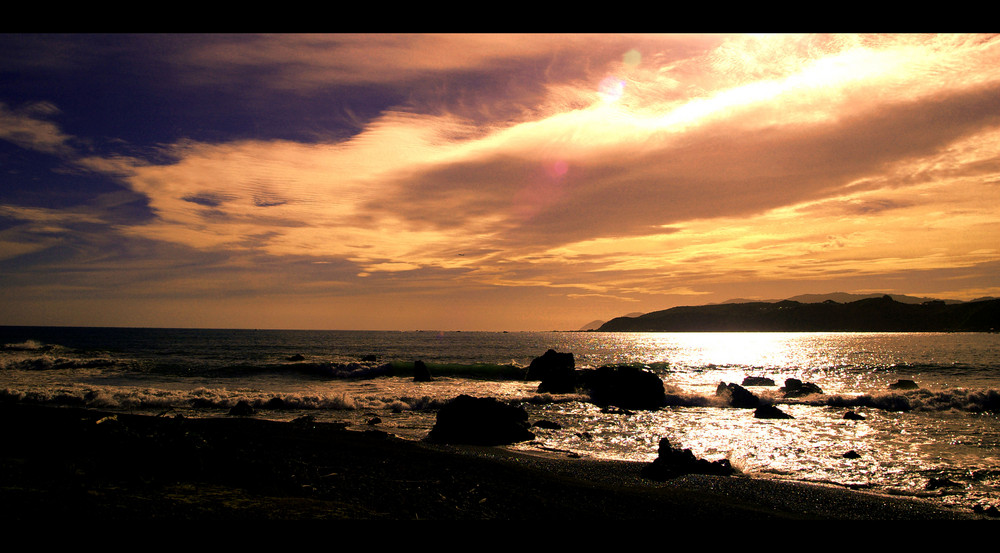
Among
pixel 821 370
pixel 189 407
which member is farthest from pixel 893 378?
pixel 189 407

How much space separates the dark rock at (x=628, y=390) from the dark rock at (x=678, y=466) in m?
12.6

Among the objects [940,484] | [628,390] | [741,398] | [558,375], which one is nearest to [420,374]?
[558,375]

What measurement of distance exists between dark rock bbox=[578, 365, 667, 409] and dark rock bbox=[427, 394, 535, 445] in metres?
9.73

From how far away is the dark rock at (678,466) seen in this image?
992 cm

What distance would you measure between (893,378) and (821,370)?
40.0 ft

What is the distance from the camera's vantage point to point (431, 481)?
7285 mm

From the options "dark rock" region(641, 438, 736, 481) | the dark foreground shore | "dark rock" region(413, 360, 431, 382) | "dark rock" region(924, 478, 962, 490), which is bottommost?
"dark rock" region(413, 360, 431, 382)

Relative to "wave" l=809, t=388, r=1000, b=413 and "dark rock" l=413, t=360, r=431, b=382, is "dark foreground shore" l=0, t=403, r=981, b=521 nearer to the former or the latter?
"wave" l=809, t=388, r=1000, b=413

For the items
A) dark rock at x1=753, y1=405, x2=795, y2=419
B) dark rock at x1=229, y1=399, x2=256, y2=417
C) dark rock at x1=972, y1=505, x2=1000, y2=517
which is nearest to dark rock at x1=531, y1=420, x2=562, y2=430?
dark rock at x1=753, y1=405, x2=795, y2=419

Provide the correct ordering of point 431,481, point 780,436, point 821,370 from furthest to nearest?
1. point 821,370
2. point 780,436
3. point 431,481

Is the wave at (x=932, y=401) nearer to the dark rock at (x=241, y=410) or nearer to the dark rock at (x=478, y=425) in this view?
the dark rock at (x=478, y=425)

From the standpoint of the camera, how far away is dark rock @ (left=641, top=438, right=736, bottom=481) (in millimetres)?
9922

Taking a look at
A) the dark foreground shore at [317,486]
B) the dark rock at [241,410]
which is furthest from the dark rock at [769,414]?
the dark rock at [241,410]
